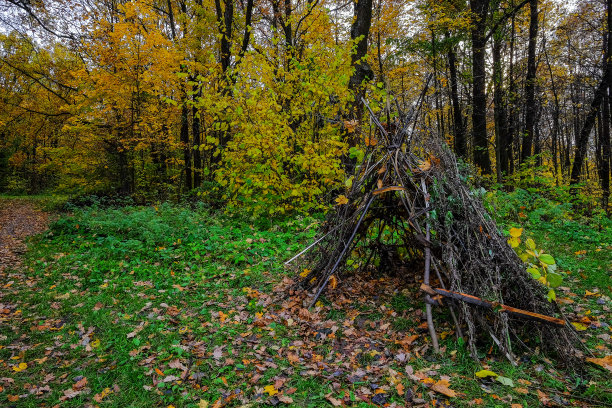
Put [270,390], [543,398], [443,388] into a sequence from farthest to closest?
[270,390] < [443,388] < [543,398]

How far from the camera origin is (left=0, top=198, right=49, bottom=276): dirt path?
636 cm

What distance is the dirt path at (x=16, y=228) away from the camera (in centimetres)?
636

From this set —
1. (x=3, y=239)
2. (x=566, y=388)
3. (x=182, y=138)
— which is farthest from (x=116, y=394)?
(x=182, y=138)

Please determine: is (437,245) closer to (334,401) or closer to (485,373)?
(485,373)

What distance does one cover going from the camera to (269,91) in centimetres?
707

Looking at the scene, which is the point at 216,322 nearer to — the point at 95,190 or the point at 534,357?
the point at 534,357

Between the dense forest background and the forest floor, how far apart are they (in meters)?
2.02

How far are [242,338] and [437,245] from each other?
2.33 meters

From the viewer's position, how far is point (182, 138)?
14609 mm

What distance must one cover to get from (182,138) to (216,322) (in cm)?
1243

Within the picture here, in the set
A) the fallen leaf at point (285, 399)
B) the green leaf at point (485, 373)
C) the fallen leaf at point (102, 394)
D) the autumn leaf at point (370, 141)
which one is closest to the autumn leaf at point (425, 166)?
the autumn leaf at point (370, 141)

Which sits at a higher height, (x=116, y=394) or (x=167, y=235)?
(x=167, y=235)

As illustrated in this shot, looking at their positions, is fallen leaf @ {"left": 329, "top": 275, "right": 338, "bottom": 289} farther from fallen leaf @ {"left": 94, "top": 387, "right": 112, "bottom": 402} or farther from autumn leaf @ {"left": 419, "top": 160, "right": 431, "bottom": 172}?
fallen leaf @ {"left": 94, "top": 387, "right": 112, "bottom": 402}

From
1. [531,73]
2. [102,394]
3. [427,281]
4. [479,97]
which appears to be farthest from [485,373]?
[531,73]
